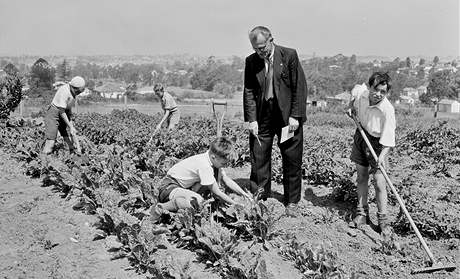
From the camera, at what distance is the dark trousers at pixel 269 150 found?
516 cm

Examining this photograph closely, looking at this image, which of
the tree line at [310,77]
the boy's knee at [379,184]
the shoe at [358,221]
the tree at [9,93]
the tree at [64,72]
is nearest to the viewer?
the boy's knee at [379,184]

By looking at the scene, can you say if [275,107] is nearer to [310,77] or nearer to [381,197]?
[381,197]

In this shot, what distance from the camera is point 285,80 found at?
16.4 feet

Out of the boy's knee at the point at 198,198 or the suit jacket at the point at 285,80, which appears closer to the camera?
the boy's knee at the point at 198,198

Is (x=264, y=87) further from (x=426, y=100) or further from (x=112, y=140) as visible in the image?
(x=426, y=100)

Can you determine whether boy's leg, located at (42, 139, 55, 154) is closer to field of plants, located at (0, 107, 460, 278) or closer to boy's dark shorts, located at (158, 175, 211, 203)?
field of plants, located at (0, 107, 460, 278)

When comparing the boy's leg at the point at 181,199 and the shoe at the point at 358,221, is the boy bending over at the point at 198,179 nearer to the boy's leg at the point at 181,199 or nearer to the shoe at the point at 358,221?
the boy's leg at the point at 181,199

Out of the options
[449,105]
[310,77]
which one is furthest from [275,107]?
[310,77]

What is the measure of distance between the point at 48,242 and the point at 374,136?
124 inches

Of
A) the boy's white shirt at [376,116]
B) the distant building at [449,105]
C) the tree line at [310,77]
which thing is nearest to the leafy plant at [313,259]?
the boy's white shirt at [376,116]

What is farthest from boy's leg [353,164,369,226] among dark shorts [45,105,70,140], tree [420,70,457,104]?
tree [420,70,457,104]

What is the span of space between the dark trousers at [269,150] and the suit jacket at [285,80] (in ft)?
0.35

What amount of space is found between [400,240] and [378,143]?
92cm

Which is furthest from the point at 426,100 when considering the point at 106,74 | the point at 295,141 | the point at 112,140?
the point at 106,74
